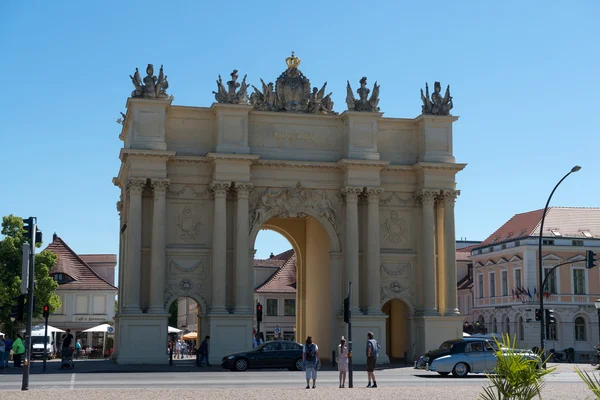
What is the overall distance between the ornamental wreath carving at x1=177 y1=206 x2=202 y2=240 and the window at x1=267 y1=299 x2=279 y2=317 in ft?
124

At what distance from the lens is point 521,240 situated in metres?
71.4

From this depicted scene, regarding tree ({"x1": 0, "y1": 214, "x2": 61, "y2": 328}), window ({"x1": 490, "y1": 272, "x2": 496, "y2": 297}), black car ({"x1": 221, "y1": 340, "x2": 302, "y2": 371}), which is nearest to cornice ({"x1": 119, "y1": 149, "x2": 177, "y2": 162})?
black car ({"x1": 221, "y1": 340, "x2": 302, "y2": 371})

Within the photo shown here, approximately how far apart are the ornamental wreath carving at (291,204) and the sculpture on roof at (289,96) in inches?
163

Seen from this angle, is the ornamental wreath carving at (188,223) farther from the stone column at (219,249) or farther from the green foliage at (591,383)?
the green foliage at (591,383)

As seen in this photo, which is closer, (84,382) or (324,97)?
(84,382)

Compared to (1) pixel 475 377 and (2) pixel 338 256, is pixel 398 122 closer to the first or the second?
(2) pixel 338 256

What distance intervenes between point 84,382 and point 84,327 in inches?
1878

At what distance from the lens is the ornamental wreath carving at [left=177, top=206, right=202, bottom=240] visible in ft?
150

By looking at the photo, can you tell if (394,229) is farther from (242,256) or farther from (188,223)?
(188,223)

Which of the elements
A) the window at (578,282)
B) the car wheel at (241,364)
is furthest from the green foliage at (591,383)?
the window at (578,282)

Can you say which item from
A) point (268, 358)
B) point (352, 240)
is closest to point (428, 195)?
point (352, 240)

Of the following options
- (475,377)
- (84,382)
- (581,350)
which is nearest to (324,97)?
(475,377)

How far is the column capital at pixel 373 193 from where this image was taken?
154 feet

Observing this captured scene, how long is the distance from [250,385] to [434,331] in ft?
65.9
